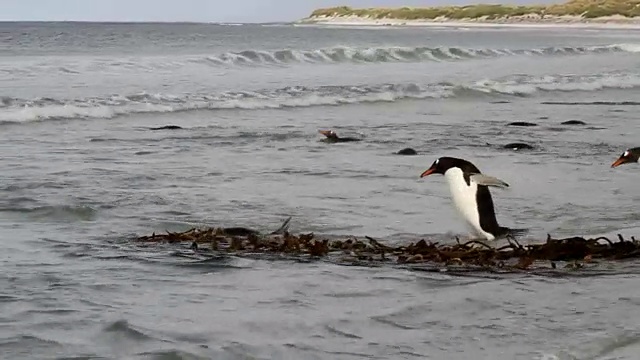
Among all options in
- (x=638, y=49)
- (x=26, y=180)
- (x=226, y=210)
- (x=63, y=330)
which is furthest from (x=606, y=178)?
(x=638, y=49)

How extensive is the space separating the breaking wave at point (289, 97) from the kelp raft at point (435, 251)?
9.90 m

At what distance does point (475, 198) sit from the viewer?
6.83 meters

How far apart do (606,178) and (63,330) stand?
6160mm

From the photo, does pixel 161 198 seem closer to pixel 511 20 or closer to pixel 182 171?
pixel 182 171

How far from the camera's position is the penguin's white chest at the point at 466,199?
677 centimetres

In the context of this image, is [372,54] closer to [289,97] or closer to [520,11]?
[289,97]

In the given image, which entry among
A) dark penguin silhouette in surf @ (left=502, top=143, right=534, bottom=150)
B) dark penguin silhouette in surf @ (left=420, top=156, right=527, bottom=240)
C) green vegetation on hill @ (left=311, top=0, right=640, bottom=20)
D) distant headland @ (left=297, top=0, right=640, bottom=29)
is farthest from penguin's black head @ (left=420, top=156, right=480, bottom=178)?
green vegetation on hill @ (left=311, top=0, right=640, bottom=20)

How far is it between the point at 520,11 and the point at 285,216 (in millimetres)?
106221

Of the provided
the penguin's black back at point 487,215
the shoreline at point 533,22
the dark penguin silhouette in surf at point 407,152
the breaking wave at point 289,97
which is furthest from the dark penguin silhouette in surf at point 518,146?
the shoreline at point 533,22

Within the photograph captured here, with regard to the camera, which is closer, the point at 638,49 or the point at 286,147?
the point at 286,147

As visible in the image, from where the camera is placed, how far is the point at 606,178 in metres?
9.48

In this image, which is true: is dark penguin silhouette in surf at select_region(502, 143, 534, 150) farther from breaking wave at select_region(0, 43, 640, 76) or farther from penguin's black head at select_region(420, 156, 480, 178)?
breaking wave at select_region(0, 43, 640, 76)

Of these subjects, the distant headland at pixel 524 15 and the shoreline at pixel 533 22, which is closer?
the shoreline at pixel 533 22

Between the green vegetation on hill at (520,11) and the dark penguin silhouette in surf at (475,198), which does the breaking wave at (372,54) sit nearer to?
the dark penguin silhouette in surf at (475,198)
